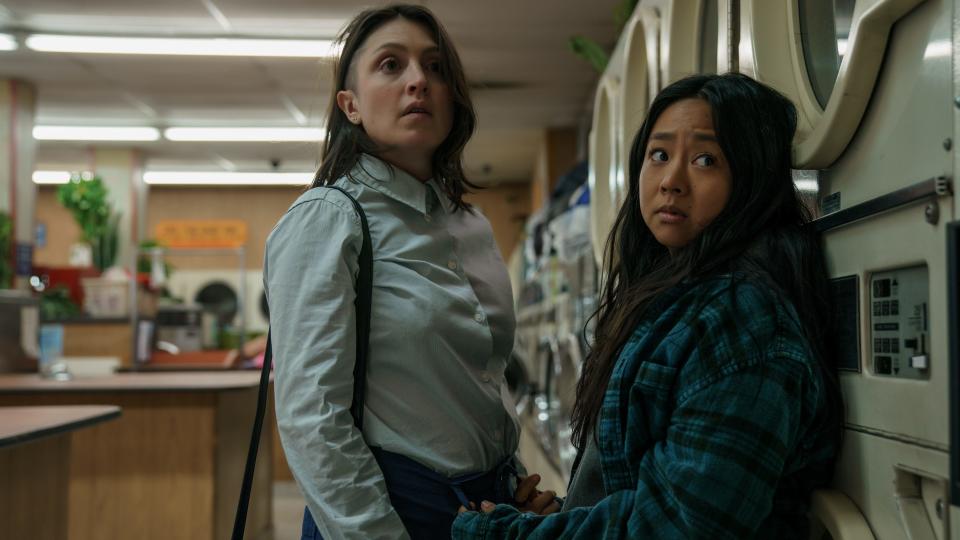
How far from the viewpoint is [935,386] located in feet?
2.79

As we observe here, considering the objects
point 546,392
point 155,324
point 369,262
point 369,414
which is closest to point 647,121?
point 369,262

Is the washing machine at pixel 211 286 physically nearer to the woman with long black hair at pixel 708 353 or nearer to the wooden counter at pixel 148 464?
the wooden counter at pixel 148 464

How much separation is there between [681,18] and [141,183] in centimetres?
950

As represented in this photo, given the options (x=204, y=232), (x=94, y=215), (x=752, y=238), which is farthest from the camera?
(x=204, y=232)

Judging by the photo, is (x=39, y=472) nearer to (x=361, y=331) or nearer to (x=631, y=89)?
(x=361, y=331)

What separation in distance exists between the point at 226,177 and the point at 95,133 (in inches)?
110

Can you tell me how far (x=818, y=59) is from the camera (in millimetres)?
1339

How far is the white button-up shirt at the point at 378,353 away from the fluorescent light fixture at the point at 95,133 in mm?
8582

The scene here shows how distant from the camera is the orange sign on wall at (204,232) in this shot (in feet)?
43.3

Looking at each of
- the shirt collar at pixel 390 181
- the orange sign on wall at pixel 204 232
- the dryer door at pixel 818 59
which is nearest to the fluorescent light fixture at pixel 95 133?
the orange sign on wall at pixel 204 232

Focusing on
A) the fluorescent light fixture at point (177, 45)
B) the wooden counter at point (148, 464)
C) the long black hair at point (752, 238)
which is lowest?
the wooden counter at point (148, 464)

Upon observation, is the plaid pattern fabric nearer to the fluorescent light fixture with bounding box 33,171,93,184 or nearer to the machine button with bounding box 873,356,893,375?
the machine button with bounding box 873,356,893,375

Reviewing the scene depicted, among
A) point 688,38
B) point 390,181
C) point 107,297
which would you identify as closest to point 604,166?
point 688,38

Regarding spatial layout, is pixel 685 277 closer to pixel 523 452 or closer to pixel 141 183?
pixel 523 452
